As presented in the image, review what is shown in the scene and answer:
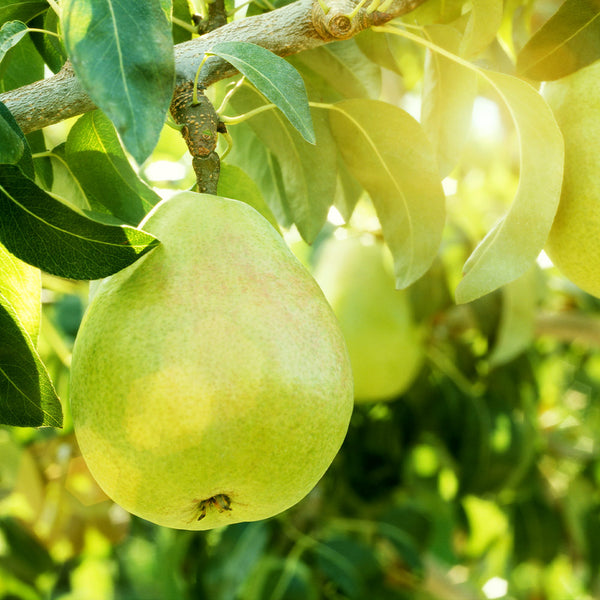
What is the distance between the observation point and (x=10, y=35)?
60 centimetres

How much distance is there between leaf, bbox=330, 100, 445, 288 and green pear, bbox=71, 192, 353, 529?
0.69 ft

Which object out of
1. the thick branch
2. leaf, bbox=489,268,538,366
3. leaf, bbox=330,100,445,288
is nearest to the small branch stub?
the thick branch

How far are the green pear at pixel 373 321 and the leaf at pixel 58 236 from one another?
1.13 m

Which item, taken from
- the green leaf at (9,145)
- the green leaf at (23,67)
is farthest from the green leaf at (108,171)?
the green leaf at (9,145)

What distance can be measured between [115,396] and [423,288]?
123cm

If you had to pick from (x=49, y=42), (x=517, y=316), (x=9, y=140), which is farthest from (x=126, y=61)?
(x=517, y=316)

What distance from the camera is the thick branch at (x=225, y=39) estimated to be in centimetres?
62

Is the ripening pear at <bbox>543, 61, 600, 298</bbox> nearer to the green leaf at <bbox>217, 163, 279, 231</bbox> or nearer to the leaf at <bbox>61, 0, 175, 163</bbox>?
the green leaf at <bbox>217, 163, 279, 231</bbox>

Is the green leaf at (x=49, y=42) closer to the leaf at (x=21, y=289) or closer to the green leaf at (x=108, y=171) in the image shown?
the green leaf at (x=108, y=171)

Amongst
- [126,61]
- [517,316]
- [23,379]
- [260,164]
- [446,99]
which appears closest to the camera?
[126,61]

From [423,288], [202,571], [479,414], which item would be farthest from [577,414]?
[202,571]

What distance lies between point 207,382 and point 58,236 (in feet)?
0.52

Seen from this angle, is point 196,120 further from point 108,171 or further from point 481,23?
point 481,23

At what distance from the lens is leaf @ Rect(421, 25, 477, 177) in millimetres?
829
